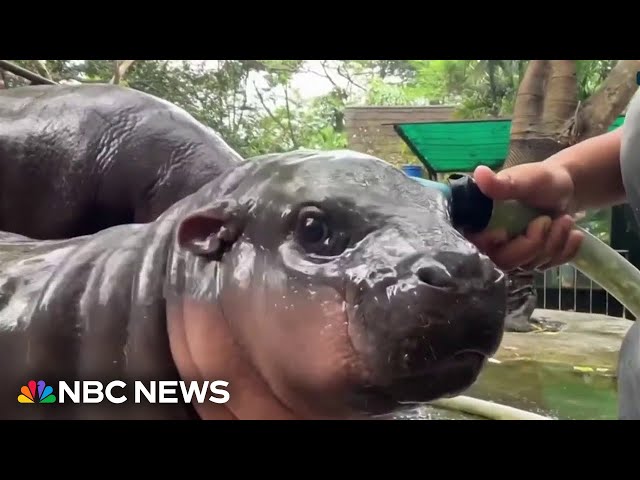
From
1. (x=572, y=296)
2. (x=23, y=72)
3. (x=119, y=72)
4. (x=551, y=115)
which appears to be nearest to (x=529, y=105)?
(x=551, y=115)

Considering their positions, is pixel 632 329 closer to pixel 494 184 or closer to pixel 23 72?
pixel 494 184

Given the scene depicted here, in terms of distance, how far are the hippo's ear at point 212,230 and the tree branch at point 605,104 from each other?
2.60 ft

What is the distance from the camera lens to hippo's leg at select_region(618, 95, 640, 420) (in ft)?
1.72

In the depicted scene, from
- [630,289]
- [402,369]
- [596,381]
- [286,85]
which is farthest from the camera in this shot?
[596,381]

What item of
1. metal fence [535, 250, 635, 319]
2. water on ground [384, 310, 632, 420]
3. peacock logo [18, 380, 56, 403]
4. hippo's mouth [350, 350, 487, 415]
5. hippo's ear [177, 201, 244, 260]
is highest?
hippo's ear [177, 201, 244, 260]

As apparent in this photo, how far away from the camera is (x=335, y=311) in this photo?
13.7 inches

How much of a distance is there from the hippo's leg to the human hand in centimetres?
5

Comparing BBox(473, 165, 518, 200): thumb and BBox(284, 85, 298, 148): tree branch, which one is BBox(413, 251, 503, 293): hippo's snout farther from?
BBox(284, 85, 298, 148): tree branch

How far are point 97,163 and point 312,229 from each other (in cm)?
34

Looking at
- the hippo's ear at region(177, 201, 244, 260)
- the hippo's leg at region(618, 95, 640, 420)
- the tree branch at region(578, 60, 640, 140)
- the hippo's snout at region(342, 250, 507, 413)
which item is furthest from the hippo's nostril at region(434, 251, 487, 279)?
the tree branch at region(578, 60, 640, 140)

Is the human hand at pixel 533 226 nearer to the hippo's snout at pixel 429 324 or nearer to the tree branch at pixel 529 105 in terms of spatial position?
the hippo's snout at pixel 429 324
